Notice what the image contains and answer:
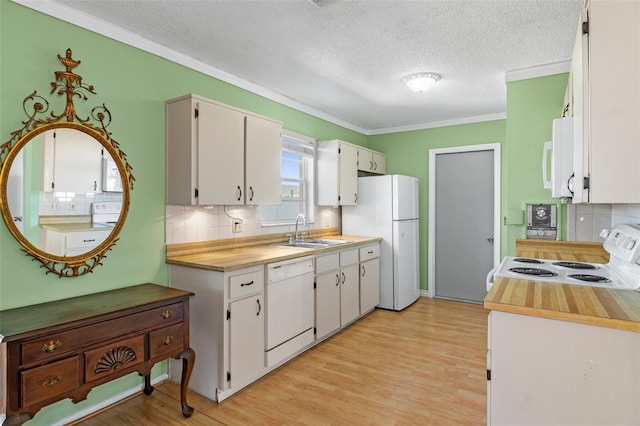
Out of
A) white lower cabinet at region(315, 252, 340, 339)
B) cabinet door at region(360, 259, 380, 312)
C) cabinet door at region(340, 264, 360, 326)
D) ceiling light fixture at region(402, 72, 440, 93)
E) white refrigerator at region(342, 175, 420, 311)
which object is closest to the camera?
ceiling light fixture at region(402, 72, 440, 93)

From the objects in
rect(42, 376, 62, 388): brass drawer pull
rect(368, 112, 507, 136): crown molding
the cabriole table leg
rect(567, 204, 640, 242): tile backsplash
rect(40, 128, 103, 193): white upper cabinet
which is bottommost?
the cabriole table leg

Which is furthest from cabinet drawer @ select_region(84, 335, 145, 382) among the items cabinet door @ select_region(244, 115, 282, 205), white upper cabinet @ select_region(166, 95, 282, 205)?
cabinet door @ select_region(244, 115, 282, 205)

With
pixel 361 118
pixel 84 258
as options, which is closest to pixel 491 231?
pixel 361 118

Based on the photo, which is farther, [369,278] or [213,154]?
[369,278]

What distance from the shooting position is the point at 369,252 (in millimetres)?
4258

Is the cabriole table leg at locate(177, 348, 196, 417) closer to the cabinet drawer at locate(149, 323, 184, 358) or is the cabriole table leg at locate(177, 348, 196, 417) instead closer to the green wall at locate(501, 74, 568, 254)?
the cabinet drawer at locate(149, 323, 184, 358)

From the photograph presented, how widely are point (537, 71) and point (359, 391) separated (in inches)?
120

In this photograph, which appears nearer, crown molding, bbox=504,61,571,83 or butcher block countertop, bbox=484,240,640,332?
butcher block countertop, bbox=484,240,640,332

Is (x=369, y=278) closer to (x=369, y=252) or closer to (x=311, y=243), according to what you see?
(x=369, y=252)

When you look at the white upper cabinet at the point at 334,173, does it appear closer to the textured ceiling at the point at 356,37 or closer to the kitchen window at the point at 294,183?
the kitchen window at the point at 294,183

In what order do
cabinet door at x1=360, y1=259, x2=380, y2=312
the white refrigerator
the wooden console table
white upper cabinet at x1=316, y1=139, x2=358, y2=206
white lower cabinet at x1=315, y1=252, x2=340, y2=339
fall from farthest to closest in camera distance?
the white refrigerator, white upper cabinet at x1=316, y1=139, x2=358, y2=206, cabinet door at x1=360, y1=259, x2=380, y2=312, white lower cabinet at x1=315, y1=252, x2=340, y2=339, the wooden console table

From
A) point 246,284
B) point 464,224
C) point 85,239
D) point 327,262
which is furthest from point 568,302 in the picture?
point 464,224

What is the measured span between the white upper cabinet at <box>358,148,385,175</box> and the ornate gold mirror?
2.97m

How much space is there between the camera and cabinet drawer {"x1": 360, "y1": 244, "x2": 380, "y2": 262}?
4111 mm
